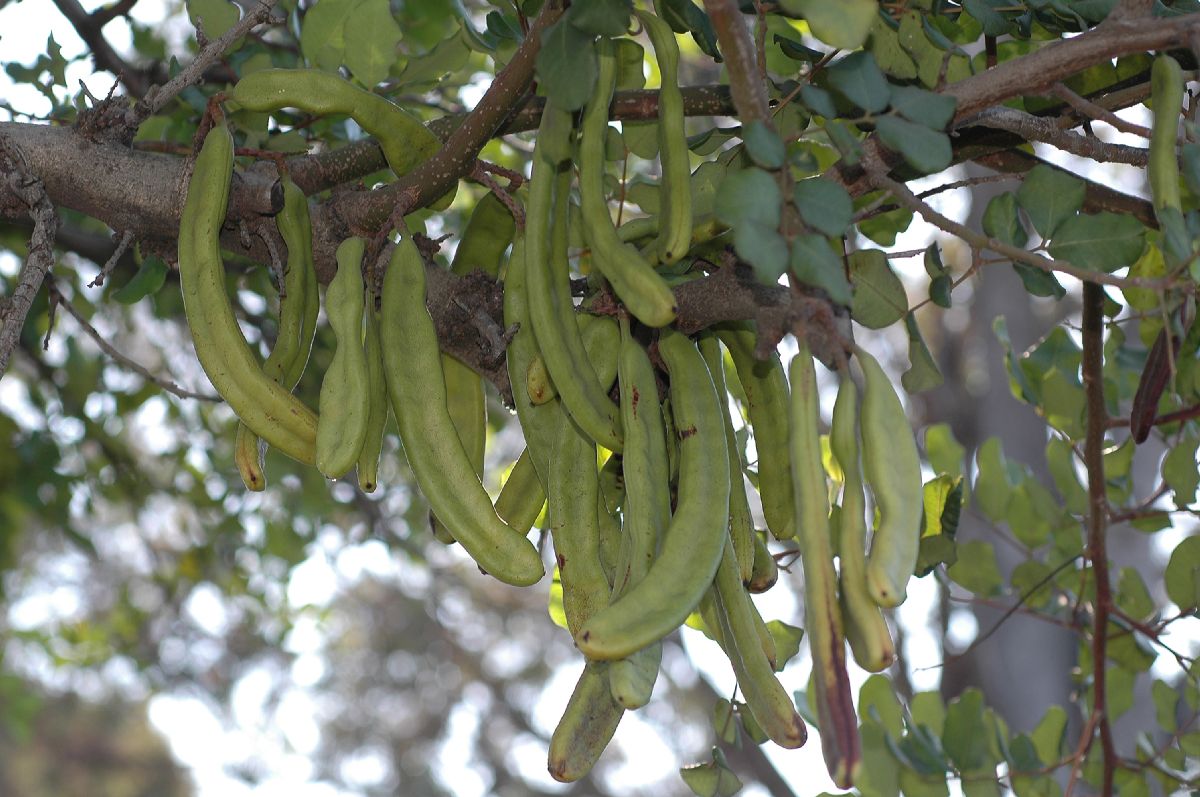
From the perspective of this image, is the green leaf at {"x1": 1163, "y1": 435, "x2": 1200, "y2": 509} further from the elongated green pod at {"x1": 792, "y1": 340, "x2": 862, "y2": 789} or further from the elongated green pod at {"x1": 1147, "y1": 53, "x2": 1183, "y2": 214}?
the elongated green pod at {"x1": 792, "y1": 340, "x2": 862, "y2": 789}

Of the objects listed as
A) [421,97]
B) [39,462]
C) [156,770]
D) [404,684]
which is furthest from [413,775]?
[421,97]

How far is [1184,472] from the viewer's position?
1.48 meters

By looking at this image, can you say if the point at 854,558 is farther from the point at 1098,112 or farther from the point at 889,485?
the point at 1098,112

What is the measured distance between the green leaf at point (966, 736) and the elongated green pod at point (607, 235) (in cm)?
75

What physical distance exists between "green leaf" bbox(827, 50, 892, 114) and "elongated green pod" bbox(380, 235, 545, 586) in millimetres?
400

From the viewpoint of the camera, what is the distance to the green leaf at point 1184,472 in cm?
148

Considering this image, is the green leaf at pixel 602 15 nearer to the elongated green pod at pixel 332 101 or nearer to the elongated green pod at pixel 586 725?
the elongated green pod at pixel 332 101

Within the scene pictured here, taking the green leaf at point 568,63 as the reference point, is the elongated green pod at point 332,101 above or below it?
above

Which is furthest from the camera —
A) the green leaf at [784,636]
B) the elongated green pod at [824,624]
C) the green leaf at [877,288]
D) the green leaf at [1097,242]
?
the green leaf at [784,636]

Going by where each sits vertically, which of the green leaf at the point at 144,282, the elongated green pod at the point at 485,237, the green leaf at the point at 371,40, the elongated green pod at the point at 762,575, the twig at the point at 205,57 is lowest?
the elongated green pod at the point at 762,575

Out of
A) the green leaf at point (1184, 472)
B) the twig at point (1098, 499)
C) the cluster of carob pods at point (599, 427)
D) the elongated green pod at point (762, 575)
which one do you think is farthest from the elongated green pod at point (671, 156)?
the green leaf at point (1184, 472)

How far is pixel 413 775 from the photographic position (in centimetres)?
846

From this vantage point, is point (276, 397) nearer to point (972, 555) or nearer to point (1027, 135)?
point (1027, 135)

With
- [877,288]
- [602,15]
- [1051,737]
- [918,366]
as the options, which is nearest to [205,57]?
[602,15]
